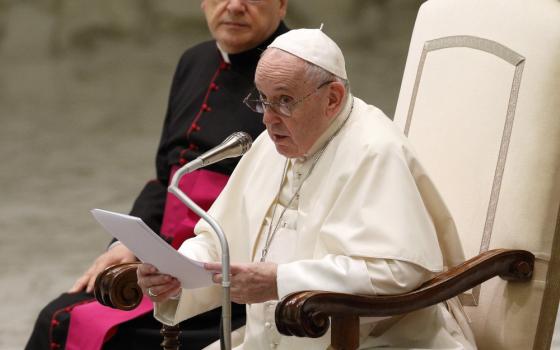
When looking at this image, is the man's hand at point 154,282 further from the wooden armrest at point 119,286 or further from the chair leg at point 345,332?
the chair leg at point 345,332

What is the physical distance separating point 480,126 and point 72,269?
3183 millimetres

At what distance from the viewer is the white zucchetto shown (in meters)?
3.09

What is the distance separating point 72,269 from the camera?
609cm

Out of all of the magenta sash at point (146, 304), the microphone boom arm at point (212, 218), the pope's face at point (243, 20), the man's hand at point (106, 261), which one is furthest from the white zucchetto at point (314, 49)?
the man's hand at point (106, 261)

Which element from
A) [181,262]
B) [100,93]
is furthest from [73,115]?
[181,262]

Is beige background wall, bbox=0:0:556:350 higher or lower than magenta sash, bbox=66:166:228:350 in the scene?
higher

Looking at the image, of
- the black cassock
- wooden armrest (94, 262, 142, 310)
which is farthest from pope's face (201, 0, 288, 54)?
wooden armrest (94, 262, 142, 310)

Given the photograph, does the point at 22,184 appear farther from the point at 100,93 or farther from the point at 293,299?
the point at 293,299

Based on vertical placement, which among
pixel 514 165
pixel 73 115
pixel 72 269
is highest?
pixel 73 115

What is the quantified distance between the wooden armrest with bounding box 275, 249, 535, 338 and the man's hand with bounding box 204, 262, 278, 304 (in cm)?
18

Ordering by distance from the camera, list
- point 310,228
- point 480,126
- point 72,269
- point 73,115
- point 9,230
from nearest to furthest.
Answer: point 310,228
point 480,126
point 72,269
point 9,230
point 73,115

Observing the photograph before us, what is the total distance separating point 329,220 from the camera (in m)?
3.10

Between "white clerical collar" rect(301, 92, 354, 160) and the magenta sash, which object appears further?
the magenta sash

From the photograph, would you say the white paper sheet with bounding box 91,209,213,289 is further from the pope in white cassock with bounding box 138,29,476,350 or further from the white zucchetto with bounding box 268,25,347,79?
the white zucchetto with bounding box 268,25,347,79
